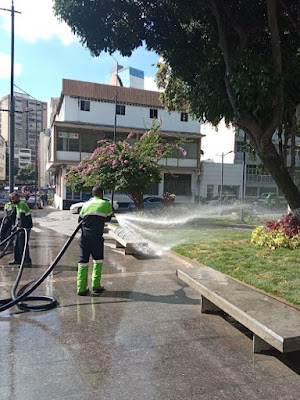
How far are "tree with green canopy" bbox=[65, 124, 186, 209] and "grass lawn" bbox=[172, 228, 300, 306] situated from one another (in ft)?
14.5

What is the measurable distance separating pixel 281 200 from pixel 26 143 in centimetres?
8736

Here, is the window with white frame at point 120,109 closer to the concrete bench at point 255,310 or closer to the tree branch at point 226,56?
the tree branch at point 226,56

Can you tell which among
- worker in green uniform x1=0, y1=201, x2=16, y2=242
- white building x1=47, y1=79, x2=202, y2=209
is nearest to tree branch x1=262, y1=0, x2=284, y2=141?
worker in green uniform x1=0, y1=201, x2=16, y2=242

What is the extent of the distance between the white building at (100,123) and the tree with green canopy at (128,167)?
13912 mm

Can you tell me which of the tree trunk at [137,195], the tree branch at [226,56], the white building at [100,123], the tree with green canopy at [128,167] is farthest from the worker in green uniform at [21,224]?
the white building at [100,123]

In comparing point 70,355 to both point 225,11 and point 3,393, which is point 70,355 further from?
point 225,11

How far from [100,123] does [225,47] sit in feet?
75.7

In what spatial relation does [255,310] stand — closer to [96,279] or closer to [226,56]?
[96,279]

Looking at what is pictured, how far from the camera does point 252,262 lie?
252 inches

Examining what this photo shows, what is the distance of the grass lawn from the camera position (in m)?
4.86

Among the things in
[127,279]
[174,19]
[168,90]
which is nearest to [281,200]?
[168,90]

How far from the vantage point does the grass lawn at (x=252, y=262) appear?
15.9 ft

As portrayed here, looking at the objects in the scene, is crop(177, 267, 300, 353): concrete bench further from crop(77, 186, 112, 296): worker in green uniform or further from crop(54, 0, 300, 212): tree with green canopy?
crop(54, 0, 300, 212): tree with green canopy

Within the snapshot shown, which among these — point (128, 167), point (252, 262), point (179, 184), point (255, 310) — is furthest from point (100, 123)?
point (255, 310)
